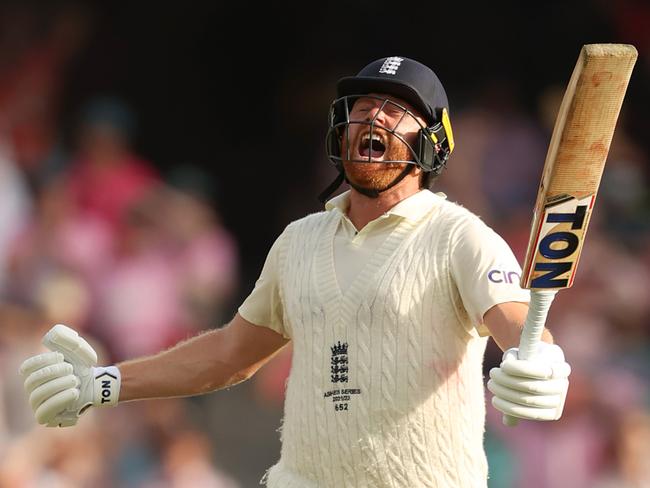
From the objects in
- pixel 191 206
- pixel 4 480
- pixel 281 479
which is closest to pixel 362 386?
pixel 281 479

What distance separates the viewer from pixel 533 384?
2961mm

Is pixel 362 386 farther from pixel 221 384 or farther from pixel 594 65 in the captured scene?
pixel 594 65

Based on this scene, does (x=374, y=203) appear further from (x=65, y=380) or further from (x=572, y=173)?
(x=65, y=380)

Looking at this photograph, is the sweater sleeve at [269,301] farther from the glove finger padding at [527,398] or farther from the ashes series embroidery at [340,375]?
the glove finger padding at [527,398]

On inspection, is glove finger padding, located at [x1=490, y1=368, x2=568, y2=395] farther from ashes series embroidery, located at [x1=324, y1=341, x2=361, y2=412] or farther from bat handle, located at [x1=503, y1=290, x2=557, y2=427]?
ashes series embroidery, located at [x1=324, y1=341, x2=361, y2=412]

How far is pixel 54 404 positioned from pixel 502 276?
51.9 inches

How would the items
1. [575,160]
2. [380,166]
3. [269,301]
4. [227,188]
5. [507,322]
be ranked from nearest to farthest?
1. [575,160]
2. [507,322]
3. [380,166]
4. [269,301]
5. [227,188]

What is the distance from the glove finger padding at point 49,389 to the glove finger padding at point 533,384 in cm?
134

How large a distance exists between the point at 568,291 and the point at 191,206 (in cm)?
228

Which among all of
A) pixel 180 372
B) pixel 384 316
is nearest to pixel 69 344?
pixel 180 372

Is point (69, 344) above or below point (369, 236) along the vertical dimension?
below

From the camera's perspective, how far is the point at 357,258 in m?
3.58

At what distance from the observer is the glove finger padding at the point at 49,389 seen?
12.1 ft

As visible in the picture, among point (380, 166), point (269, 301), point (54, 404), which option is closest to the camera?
point (380, 166)
